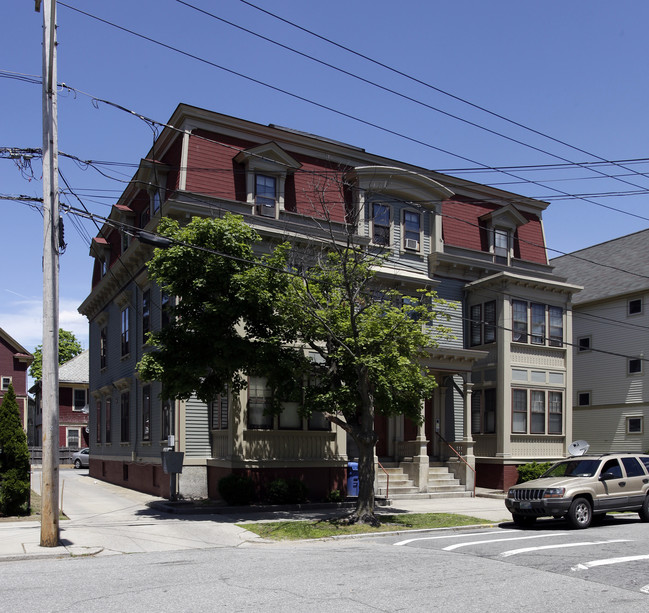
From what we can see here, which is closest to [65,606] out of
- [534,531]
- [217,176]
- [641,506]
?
[534,531]

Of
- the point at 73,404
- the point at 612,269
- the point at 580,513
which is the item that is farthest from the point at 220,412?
the point at 73,404

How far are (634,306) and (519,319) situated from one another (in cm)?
939

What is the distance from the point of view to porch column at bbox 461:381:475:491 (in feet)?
A: 80.0

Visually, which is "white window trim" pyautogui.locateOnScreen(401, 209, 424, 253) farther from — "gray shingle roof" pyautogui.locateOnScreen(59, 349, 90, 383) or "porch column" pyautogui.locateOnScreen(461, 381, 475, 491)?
"gray shingle roof" pyautogui.locateOnScreen(59, 349, 90, 383)

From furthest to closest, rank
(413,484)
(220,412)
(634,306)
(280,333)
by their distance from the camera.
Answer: (634,306) < (413,484) < (220,412) < (280,333)

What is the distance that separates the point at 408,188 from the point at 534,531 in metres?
13.5

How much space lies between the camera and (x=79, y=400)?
51656 millimetres

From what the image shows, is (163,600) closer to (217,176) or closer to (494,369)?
(217,176)

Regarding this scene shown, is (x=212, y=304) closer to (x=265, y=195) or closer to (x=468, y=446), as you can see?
(x=265, y=195)

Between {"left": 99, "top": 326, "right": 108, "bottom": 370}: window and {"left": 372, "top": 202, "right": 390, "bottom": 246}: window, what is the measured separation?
44.5 feet

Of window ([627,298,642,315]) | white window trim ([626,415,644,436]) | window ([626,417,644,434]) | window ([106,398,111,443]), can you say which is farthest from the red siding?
window ([106,398,111,443])

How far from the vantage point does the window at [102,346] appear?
105ft

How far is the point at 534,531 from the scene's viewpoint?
15875 millimetres

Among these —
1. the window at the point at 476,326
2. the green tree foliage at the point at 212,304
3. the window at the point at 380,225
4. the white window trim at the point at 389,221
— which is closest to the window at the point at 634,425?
the window at the point at 476,326
